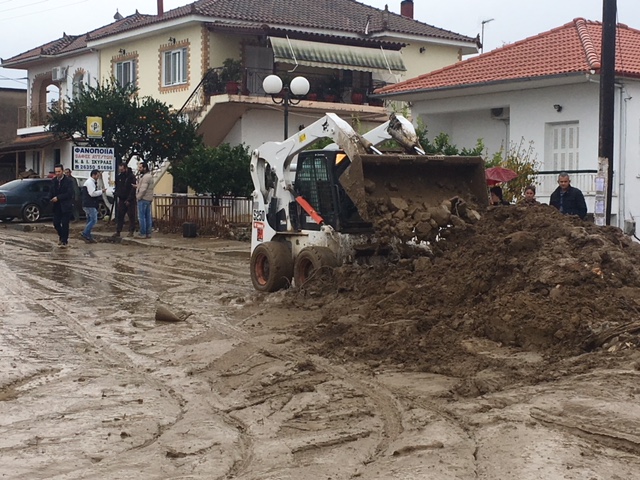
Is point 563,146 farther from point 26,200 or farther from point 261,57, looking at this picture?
point 26,200

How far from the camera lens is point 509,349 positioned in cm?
829

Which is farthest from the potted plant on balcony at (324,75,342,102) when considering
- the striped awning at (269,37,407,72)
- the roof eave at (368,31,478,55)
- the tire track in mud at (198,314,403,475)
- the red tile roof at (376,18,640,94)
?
the tire track in mud at (198,314,403,475)

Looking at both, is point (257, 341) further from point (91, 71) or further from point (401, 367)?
point (91, 71)

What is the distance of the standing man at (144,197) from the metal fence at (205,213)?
6.42 ft

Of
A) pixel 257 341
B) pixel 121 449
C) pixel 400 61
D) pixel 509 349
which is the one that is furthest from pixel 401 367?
pixel 400 61

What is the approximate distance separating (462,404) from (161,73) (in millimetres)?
31191

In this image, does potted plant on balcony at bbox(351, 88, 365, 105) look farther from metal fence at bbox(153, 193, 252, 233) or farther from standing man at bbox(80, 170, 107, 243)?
standing man at bbox(80, 170, 107, 243)

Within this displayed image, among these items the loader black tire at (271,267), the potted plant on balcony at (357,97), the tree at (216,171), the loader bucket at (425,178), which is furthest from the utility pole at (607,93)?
the potted plant on balcony at (357,97)

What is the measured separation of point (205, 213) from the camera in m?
25.1

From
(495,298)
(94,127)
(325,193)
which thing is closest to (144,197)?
(94,127)

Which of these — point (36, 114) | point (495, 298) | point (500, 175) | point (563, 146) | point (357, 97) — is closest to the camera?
point (495, 298)

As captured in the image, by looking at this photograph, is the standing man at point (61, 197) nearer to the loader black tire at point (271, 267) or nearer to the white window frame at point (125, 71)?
the loader black tire at point (271, 267)

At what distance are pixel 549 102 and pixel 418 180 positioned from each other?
1470 cm

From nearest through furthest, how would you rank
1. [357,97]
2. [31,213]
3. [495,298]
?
[495,298] → [31,213] → [357,97]
